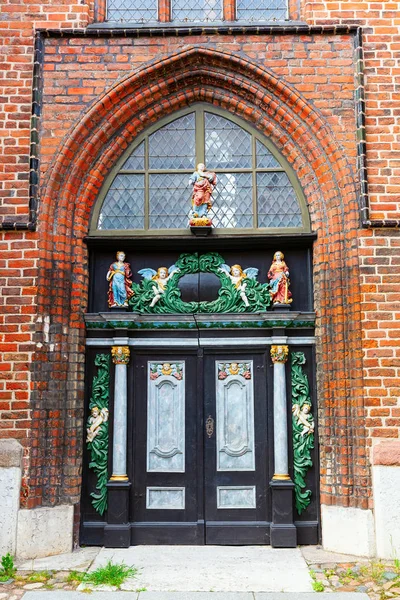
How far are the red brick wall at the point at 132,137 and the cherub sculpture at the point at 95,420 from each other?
7.8 inches

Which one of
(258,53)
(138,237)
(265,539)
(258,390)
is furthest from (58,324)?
(258,53)

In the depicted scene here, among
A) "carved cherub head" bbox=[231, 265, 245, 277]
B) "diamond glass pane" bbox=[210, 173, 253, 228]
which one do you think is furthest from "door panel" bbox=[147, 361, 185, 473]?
"diamond glass pane" bbox=[210, 173, 253, 228]

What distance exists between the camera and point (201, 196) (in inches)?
254

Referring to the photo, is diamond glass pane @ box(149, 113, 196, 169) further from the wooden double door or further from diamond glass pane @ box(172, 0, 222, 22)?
the wooden double door

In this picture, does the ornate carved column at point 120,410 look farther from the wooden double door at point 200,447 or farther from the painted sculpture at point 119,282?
the painted sculpture at point 119,282

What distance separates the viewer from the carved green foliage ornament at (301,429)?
6.29 m

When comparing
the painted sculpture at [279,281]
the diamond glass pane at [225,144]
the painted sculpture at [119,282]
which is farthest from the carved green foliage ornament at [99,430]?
the diamond glass pane at [225,144]

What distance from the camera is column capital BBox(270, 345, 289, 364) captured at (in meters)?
6.36

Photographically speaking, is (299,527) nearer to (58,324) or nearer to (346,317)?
(346,317)

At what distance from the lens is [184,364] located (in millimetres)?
6539

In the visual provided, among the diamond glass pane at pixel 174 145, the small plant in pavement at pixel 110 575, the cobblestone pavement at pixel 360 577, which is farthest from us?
the diamond glass pane at pixel 174 145

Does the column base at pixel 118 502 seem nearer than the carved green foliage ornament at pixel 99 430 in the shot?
Yes

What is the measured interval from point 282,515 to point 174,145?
4173 millimetres

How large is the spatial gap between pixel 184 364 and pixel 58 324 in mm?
1415
